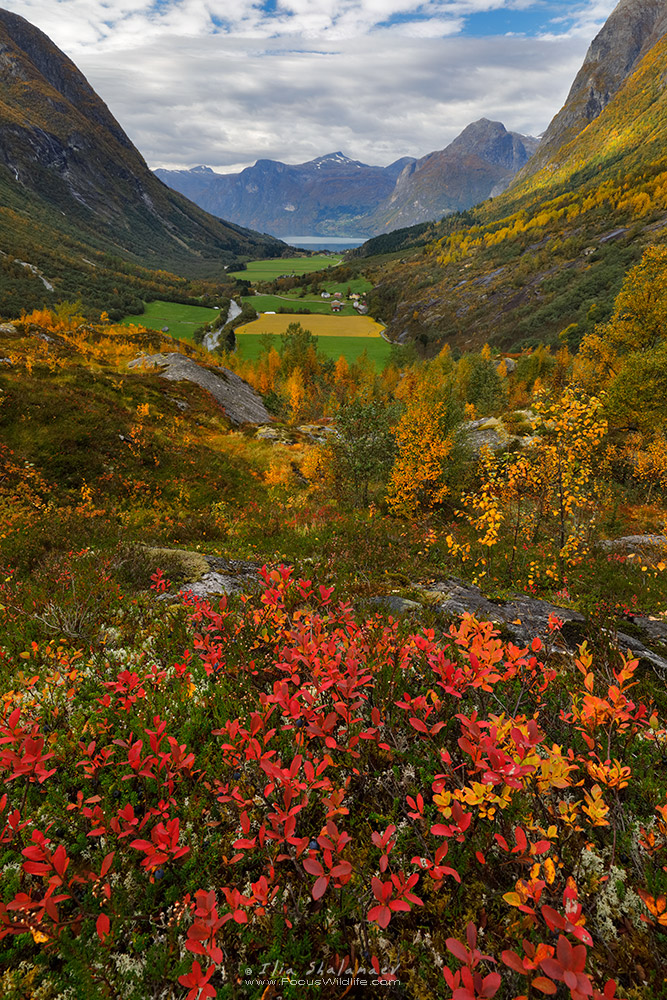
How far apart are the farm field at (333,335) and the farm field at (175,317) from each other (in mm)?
20157

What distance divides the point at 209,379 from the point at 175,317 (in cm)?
14466

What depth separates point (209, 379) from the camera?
41.8m

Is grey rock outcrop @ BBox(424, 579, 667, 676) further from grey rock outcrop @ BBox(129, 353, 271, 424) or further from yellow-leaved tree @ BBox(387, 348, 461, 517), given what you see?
grey rock outcrop @ BBox(129, 353, 271, 424)

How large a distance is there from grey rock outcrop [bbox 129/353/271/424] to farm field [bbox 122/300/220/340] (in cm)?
10349

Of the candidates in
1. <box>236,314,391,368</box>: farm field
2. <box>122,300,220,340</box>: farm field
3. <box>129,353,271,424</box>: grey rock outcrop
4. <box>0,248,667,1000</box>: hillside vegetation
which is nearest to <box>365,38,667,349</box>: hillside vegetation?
<box>236,314,391,368</box>: farm field

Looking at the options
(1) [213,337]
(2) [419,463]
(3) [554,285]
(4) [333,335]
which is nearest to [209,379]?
(2) [419,463]

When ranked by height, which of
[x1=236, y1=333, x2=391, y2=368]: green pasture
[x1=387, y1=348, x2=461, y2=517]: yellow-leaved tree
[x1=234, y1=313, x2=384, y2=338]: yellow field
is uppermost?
[x1=234, y1=313, x2=384, y2=338]: yellow field

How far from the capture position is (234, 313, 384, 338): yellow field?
149 m

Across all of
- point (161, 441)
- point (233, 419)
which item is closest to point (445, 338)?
point (233, 419)

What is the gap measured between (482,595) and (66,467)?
52.2 feet

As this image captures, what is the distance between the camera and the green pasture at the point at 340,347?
120 meters

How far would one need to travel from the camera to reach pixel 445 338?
541ft

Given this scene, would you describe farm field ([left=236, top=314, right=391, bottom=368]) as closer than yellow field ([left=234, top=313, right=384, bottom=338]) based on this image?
Yes

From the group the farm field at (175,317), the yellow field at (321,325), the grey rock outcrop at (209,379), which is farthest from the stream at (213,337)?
the grey rock outcrop at (209,379)
